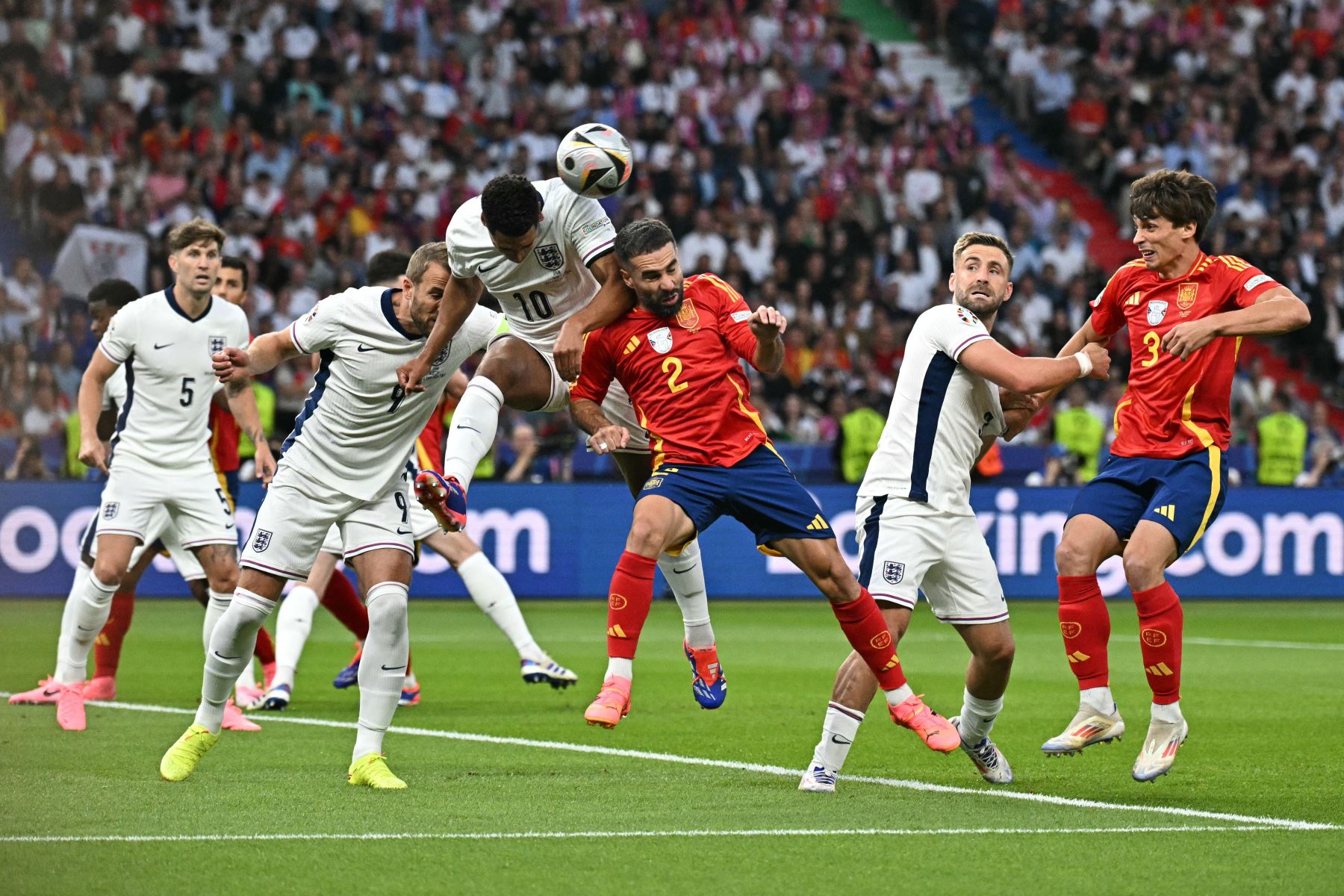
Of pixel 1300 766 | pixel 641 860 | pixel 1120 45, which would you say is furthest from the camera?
pixel 1120 45

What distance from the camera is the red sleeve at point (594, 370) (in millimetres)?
7570

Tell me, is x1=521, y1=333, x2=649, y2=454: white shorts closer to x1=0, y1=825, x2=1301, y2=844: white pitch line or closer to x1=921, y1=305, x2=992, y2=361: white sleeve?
x1=921, y1=305, x2=992, y2=361: white sleeve

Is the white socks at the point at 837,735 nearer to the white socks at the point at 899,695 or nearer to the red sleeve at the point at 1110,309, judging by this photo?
the white socks at the point at 899,695

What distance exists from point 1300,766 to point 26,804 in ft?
17.4

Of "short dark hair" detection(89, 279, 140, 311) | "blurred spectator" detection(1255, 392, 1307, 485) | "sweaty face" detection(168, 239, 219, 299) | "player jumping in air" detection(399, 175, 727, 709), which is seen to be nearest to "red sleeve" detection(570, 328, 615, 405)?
"player jumping in air" detection(399, 175, 727, 709)

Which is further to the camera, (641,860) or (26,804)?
(26,804)

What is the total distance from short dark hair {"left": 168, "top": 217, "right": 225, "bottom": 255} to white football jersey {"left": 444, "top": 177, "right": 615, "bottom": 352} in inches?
71.7

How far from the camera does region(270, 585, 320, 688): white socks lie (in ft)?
33.6

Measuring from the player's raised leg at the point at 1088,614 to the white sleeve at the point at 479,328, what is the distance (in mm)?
2698

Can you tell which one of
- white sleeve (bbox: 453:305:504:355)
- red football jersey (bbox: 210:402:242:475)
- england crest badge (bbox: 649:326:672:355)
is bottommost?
red football jersey (bbox: 210:402:242:475)

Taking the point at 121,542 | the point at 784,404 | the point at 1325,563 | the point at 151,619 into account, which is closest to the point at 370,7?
the point at 784,404

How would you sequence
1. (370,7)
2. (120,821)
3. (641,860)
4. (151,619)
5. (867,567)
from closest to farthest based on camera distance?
(641,860)
(120,821)
(867,567)
(151,619)
(370,7)

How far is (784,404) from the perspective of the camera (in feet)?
66.6

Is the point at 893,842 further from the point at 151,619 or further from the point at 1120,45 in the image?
the point at 1120,45
